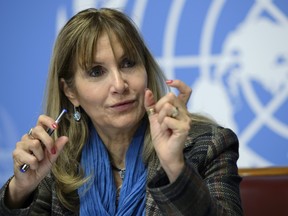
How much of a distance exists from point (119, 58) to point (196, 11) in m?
0.96

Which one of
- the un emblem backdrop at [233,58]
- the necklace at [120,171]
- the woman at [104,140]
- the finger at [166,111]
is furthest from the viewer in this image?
the un emblem backdrop at [233,58]

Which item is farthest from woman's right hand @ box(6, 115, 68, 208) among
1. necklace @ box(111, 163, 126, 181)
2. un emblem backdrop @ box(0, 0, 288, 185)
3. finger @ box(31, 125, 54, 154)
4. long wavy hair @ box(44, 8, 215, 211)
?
un emblem backdrop @ box(0, 0, 288, 185)

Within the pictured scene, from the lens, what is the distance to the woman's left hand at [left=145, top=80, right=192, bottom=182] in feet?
3.77

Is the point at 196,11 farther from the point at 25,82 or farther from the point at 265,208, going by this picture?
the point at 265,208

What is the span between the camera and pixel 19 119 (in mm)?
2609

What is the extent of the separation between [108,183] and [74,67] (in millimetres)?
340

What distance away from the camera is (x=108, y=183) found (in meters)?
1.61

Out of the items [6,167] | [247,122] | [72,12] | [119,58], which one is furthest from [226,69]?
[6,167]

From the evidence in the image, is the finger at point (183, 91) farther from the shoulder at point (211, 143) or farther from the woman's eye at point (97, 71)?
the woman's eye at point (97, 71)

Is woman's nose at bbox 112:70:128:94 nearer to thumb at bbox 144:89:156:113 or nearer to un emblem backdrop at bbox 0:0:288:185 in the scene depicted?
thumb at bbox 144:89:156:113

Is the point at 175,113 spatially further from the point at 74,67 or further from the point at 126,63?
the point at 74,67

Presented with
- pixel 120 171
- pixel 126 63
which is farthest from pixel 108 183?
pixel 126 63

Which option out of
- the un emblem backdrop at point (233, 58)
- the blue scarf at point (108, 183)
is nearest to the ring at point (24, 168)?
the blue scarf at point (108, 183)

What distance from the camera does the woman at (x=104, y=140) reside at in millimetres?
1399
